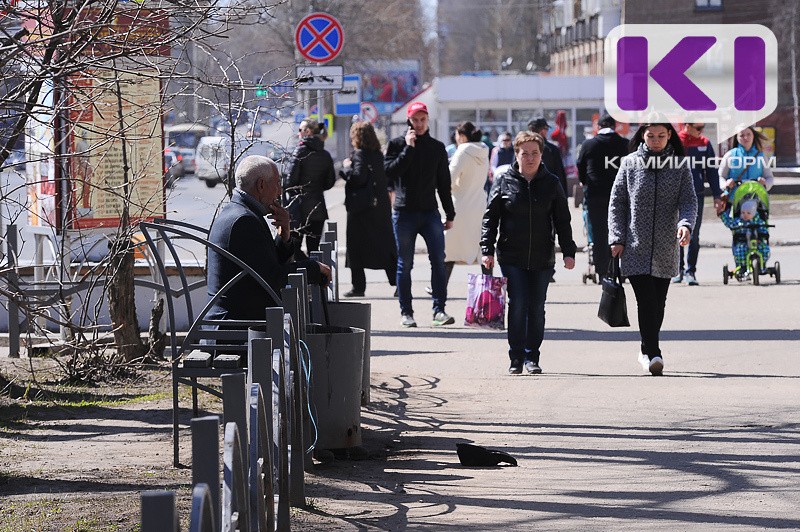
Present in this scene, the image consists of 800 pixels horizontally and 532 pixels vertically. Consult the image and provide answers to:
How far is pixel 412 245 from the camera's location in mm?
11914

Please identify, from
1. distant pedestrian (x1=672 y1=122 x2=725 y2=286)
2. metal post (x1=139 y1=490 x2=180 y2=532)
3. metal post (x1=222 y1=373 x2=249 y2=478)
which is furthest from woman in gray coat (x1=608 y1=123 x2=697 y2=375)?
metal post (x1=139 y1=490 x2=180 y2=532)

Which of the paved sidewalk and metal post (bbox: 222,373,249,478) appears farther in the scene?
the paved sidewalk

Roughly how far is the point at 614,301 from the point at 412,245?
2.79 m

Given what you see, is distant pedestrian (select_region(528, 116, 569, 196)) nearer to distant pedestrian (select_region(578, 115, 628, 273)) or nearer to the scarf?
distant pedestrian (select_region(578, 115, 628, 273))

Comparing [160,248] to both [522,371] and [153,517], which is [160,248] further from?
[153,517]

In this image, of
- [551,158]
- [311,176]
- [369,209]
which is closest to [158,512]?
[369,209]

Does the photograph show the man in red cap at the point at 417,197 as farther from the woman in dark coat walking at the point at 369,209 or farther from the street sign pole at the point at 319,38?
the street sign pole at the point at 319,38

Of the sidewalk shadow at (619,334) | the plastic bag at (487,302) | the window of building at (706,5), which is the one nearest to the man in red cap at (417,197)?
the sidewalk shadow at (619,334)

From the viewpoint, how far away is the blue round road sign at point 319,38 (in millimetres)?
15695

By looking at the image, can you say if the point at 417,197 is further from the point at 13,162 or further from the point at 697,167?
the point at 13,162

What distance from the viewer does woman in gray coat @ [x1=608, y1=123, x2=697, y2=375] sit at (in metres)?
9.09

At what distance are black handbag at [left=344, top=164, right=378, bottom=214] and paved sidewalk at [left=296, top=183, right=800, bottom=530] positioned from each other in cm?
141

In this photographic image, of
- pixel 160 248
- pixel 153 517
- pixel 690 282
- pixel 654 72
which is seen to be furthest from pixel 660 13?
pixel 153 517

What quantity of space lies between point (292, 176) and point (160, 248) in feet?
8.78
